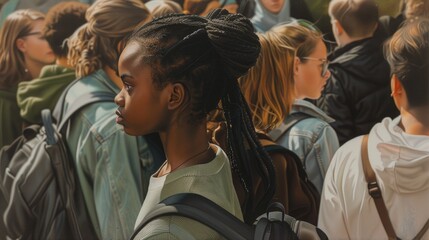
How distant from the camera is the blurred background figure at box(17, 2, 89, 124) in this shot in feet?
14.5

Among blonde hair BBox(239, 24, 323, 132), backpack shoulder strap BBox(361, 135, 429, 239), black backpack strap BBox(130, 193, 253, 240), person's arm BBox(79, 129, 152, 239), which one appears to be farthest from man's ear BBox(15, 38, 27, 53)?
black backpack strap BBox(130, 193, 253, 240)

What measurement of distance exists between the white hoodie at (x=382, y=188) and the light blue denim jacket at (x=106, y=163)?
92 centimetres

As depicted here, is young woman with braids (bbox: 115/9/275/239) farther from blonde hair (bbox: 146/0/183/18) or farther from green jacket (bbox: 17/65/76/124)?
green jacket (bbox: 17/65/76/124)

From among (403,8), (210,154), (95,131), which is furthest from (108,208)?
(210,154)

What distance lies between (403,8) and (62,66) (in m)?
1.77

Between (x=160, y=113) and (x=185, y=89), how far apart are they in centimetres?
8

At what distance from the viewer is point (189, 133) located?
1.87 meters

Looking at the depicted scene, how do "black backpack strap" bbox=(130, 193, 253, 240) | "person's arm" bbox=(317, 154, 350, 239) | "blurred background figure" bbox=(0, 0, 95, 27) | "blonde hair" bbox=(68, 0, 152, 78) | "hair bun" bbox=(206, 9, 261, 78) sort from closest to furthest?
"black backpack strap" bbox=(130, 193, 253, 240), "hair bun" bbox=(206, 9, 261, 78), "person's arm" bbox=(317, 154, 350, 239), "blonde hair" bbox=(68, 0, 152, 78), "blurred background figure" bbox=(0, 0, 95, 27)

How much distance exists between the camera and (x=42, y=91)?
4.45 meters

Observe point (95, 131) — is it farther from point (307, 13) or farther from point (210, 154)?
point (210, 154)

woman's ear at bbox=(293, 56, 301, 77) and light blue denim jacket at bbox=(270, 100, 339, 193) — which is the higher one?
woman's ear at bbox=(293, 56, 301, 77)

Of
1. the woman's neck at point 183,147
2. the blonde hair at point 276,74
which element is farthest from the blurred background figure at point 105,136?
the woman's neck at point 183,147

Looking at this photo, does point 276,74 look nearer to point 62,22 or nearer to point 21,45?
point 62,22

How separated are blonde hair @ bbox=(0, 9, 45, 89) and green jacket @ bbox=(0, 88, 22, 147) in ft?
0.26
